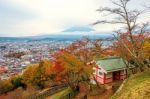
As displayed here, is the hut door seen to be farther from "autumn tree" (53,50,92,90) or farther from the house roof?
"autumn tree" (53,50,92,90)

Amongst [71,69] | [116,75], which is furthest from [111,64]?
[71,69]

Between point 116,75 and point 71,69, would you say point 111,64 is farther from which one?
point 71,69

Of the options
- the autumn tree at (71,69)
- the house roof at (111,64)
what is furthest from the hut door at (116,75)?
the autumn tree at (71,69)

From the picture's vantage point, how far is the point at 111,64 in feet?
106

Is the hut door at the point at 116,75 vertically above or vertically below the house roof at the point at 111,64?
below

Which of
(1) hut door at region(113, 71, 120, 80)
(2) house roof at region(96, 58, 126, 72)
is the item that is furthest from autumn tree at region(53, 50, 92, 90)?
(1) hut door at region(113, 71, 120, 80)

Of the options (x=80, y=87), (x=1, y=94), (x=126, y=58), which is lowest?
(x=1, y=94)

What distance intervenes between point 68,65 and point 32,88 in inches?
607

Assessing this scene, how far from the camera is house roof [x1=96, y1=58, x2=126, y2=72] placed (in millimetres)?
31513

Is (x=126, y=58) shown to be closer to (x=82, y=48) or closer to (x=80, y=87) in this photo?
(x=82, y=48)

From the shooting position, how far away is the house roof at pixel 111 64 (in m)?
31.5

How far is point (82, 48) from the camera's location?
32.5 meters

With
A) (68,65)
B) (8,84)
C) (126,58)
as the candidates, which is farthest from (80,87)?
(8,84)

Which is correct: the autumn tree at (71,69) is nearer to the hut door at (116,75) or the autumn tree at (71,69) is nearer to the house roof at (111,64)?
the house roof at (111,64)
